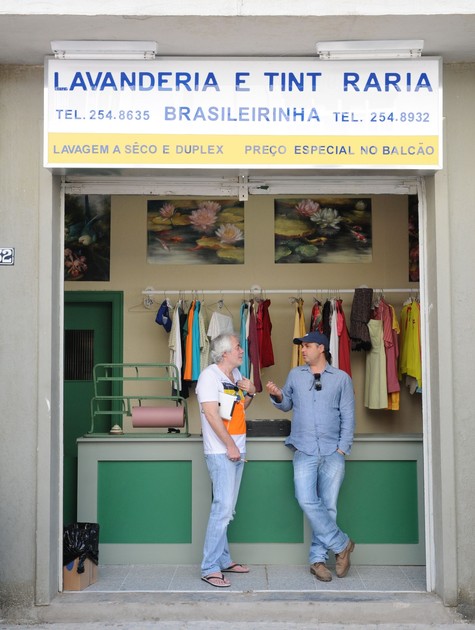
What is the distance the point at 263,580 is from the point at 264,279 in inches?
160

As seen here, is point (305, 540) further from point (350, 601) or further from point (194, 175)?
point (194, 175)

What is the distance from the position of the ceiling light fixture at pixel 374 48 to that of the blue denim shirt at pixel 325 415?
2.40 meters

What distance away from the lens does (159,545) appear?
7008mm

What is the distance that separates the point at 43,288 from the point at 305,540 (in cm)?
Answer: 292

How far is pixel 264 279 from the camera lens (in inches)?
387

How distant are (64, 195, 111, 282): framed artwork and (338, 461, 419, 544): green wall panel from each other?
13.8 feet

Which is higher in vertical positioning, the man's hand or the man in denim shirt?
the man's hand

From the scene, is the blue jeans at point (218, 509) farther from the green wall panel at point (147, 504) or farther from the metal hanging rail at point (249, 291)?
the metal hanging rail at point (249, 291)

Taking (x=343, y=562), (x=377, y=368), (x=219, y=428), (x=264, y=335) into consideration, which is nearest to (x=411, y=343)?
(x=377, y=368)

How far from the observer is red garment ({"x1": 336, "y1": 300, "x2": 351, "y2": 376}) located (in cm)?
935

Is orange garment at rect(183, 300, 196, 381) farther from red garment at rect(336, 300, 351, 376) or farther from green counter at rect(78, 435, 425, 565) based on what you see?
green counter at rect(78, 435, 425, 565)

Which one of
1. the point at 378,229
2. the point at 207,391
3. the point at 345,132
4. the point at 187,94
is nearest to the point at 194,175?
the point at 187,94

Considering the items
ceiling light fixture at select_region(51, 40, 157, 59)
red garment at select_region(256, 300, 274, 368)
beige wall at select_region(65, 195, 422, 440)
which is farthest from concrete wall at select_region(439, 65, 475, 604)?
beige wall at select_region(65, 195, 422, 440)

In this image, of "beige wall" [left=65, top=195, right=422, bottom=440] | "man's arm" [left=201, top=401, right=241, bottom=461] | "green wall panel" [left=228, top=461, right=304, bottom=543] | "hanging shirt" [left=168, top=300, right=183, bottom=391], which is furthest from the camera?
"beige wall" [left=65, top=195, right=422, bottom=440]
